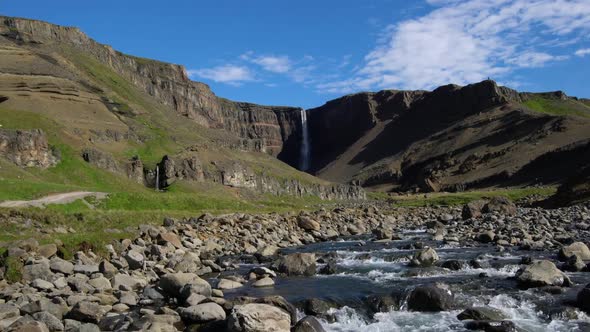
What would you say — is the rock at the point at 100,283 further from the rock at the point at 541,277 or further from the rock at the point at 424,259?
the rock at the point at 541,277

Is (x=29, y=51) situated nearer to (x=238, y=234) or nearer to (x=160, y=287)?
(x=238, y=234)

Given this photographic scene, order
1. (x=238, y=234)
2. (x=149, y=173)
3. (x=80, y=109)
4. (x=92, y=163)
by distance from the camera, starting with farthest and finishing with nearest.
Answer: (x=80, y=109) → (x=149, y=173) → (x=92, y=163) → (x=238, y=234)

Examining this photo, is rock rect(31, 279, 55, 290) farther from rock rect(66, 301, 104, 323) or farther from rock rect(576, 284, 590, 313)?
rock rect(576, 284, 590, 313)

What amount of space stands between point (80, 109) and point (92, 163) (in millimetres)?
37437

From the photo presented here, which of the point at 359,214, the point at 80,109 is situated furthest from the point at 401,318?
the point at 80,109

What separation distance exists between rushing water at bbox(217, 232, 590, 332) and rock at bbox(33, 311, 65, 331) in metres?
7.22

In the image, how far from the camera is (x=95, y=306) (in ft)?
54.1

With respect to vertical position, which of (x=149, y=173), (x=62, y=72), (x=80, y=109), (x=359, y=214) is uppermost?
(x=62, y=72)

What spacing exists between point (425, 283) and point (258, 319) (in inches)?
399

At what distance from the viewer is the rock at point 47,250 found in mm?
23406

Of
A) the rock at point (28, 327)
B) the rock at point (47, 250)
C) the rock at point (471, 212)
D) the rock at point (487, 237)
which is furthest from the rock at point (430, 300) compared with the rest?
the rock at point (471, 212)

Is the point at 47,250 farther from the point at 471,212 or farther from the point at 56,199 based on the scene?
the point at 471,212

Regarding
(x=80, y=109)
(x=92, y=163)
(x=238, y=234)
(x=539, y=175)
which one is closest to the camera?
(x=238, y=234)

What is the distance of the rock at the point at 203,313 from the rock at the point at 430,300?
7.13 metres
